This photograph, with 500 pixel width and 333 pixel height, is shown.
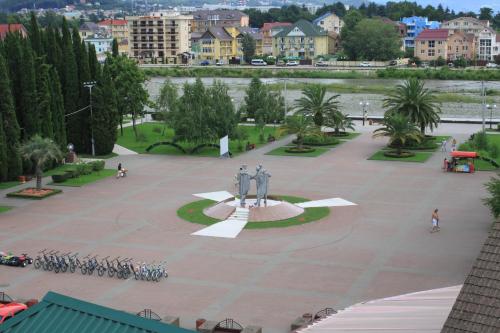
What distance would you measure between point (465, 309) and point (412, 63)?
147 m

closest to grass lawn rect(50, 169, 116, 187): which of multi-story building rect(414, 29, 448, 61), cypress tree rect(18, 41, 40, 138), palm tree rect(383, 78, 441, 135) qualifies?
cypress tree rect(18, 41, 40, 138)

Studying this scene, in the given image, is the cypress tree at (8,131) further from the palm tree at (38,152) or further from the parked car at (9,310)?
the parked car at (9,310)

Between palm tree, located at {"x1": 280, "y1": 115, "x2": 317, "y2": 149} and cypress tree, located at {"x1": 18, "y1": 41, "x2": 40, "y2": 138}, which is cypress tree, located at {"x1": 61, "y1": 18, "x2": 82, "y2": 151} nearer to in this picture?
cypress tree, located at {"x1": 18, "y1": 41, "x2": 40, "y2": 138}

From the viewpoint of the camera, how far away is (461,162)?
164 feet

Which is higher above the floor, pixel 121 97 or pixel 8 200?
pixel 121 97

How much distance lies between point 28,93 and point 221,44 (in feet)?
428

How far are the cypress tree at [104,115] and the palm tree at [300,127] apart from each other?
13.2 metres

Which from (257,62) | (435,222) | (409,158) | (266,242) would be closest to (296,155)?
(409,158)

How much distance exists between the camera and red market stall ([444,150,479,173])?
161 ft

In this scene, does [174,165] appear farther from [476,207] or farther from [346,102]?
[346,102]

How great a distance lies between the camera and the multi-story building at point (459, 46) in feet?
513

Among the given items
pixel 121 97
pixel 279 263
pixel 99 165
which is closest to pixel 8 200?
pixel 99 165

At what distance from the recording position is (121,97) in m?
66.8

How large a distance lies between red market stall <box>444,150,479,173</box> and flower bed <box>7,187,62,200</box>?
24.7 meters
